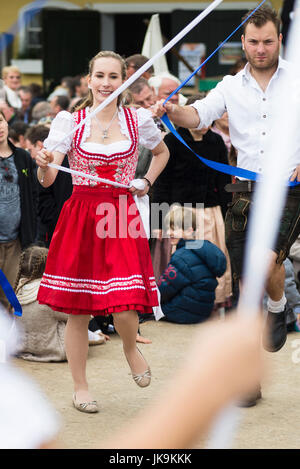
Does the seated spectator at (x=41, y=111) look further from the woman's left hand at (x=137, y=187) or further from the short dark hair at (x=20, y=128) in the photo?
the woman's left hand at (x=137, y=187)

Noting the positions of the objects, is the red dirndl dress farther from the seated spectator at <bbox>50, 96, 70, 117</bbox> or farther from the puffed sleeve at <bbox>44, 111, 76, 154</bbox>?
the seated spectator at <bbox>50, 96, 70, 117</bbox>

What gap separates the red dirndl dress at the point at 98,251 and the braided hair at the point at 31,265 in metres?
1.33

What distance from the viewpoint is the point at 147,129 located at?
4711mm

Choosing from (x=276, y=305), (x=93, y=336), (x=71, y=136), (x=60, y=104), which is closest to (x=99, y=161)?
(x=71, y=136)

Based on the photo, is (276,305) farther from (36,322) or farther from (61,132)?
(36,322)

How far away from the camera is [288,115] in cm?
115

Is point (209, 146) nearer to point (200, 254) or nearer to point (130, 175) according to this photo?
point (200, 254)

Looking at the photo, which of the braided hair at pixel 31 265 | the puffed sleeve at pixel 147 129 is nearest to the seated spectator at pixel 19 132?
the braided hair at pixel 31 265

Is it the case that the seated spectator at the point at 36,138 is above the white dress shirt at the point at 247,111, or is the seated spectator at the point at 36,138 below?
below

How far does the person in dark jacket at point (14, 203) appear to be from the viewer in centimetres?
596

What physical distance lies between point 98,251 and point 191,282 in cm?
252

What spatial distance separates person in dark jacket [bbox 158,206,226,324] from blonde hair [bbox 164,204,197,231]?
25cm
